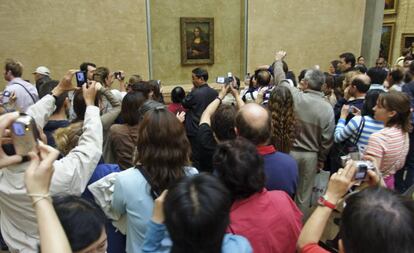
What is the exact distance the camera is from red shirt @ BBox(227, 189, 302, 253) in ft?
5.78

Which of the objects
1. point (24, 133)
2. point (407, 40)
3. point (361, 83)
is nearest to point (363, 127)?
point (361, 83)

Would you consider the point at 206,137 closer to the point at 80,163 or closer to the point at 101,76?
the point at 80,163

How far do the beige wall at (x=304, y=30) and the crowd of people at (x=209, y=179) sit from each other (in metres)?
7.28

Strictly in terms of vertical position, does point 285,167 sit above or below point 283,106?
below

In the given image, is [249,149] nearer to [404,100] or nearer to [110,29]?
[404,100]

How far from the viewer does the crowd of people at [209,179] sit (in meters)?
1.29

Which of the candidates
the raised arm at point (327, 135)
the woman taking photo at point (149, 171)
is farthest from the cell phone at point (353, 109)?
the woman taking photo at point (149, 171)

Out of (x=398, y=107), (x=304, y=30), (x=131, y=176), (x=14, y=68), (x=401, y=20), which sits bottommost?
(x=131, y=176)

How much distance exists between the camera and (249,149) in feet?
6.10

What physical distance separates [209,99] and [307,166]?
1873mm

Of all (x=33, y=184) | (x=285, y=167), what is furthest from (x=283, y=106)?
(x=33, y=184)

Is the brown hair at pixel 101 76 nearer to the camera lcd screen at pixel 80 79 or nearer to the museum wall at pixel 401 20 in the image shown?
the camera lcd screen at pixel 80 79

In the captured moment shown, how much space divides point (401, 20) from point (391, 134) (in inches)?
653

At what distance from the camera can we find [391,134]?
3.25 m
